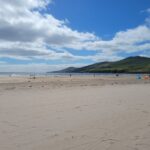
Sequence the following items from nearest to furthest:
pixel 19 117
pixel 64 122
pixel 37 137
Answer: pixel 37 137 → pixel 64 122 → pixel 19 117

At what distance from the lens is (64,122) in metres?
7.22

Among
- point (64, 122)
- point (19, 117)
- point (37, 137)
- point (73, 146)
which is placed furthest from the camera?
point (19, 117)

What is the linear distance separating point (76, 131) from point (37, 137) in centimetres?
117

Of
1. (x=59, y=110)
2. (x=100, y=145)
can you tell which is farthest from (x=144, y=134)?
(x=59, y=110)

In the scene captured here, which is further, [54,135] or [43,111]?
[43,111]

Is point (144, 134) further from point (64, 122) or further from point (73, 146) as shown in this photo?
point (64, 122)

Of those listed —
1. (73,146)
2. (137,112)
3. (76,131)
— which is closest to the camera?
(73,146)

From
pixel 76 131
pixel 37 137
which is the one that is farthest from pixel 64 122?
pixel 37 137

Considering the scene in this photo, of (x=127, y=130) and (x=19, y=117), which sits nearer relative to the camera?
(x=127, y=130)

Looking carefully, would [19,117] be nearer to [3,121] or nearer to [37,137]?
[3,121]

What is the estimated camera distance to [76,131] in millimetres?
6250

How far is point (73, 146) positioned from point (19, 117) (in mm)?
3434

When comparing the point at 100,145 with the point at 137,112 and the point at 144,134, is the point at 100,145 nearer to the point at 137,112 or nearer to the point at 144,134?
the point at 144,134

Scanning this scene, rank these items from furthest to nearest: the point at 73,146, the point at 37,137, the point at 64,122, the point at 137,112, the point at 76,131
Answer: the point at 137,112 < the point at 64,122 < the point at 76,131 < the point at 37,137 < the point at 73,146
